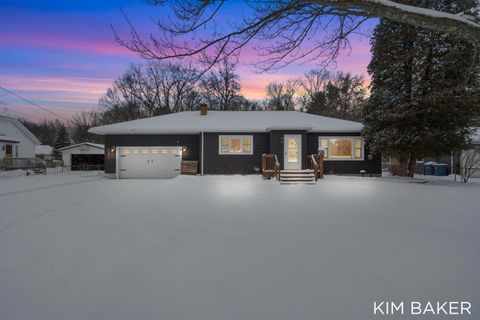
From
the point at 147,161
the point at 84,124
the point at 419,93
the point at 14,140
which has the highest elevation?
the point at 84,124

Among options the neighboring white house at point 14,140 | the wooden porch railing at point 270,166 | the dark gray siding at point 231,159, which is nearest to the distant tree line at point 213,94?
the neighboring white house at point 14,140

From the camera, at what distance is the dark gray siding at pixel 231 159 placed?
1619 cm

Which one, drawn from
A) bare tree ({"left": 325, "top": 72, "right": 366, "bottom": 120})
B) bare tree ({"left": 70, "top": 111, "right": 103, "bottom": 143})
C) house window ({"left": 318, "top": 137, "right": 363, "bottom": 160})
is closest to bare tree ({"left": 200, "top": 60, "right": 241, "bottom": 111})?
bare tree ({"left": 325, "top": 72, "right": 366, "bottom": 120})

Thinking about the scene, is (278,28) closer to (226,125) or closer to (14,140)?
(226,125)

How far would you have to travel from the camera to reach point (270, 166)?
14906 millimetres

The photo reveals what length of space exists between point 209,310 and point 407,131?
47.2 ft

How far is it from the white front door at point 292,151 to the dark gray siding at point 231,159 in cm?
149

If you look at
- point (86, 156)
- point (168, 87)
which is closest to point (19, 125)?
point (86, 156)

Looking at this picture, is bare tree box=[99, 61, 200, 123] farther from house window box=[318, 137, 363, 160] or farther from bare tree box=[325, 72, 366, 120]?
house window box=[318, 137, 363, 160]

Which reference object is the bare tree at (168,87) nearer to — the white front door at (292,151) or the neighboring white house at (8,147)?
the neighboring white house at (8,147)

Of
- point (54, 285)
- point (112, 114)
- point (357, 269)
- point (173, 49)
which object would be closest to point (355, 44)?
point (173, 49)

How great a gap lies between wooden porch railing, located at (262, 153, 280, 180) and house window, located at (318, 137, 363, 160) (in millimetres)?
3568

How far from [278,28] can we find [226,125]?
413 inches

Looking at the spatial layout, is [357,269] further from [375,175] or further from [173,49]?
[375,175]
